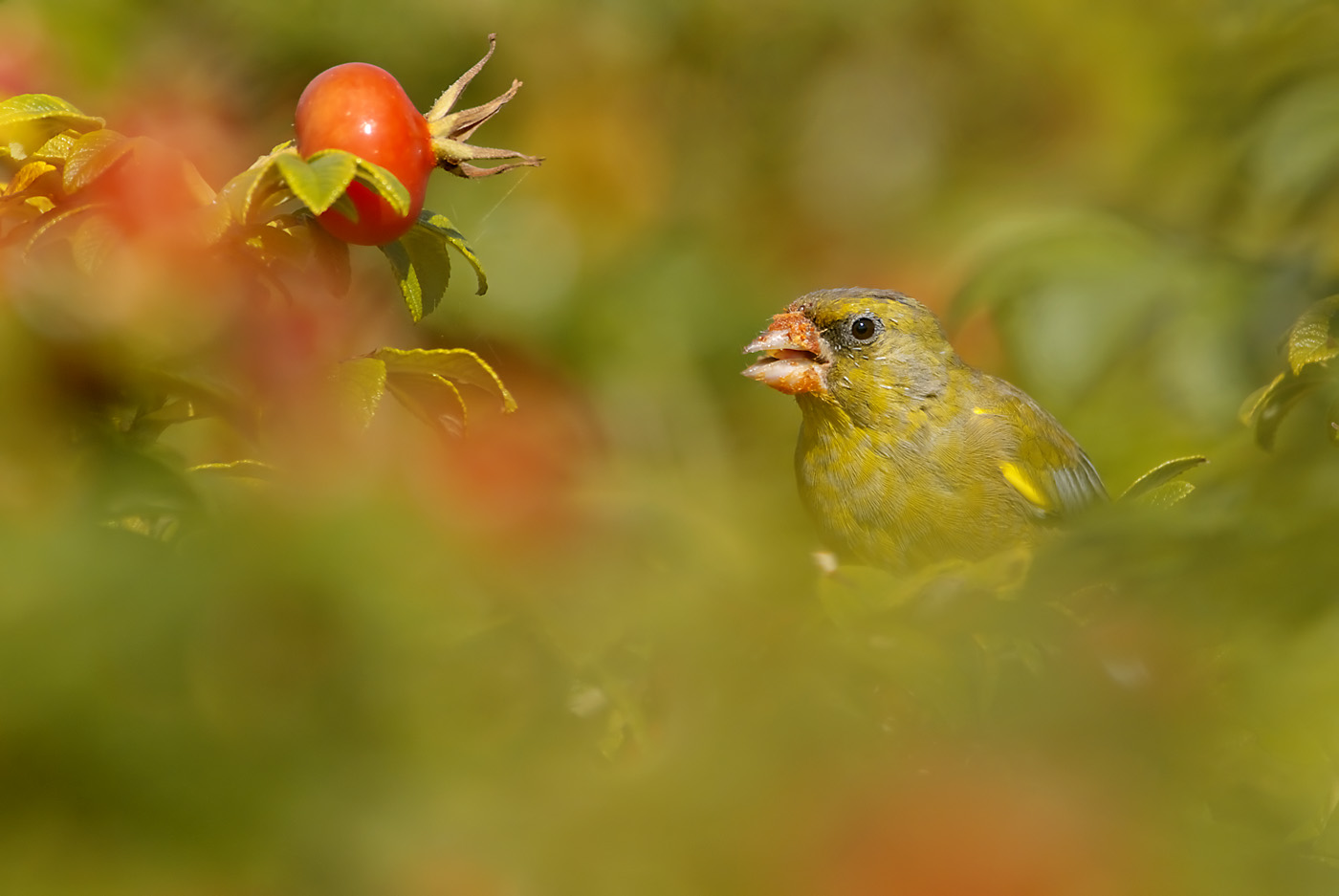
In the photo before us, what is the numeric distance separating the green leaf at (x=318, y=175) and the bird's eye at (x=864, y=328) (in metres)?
1.24

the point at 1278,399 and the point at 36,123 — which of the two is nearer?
the point at 36,123

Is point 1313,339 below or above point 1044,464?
below

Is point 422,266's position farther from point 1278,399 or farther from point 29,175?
point 1278,399

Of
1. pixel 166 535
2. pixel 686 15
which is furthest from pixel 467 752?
pixel 686 15

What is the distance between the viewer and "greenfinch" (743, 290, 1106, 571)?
1.85 meters

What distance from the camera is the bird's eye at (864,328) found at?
2.02 metres

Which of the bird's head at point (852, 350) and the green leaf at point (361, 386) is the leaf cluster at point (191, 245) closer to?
the green leaf at point (361, 386)

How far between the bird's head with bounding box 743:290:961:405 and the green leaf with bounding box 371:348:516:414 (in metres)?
1.05

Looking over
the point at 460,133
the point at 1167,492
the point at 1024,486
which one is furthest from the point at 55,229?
the point at 1024,486

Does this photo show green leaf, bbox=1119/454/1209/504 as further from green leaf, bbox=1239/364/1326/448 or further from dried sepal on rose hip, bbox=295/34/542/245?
dried sepal on rose hip, bbox=295/34/542/245

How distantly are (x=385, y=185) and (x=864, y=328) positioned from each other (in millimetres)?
1265

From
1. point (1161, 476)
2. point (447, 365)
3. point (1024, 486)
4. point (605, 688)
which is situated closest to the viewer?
point (605, 688)

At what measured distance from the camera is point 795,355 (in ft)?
6.52

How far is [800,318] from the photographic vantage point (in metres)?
2.00
